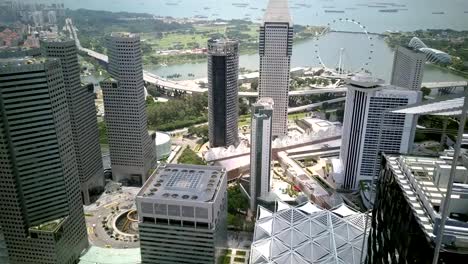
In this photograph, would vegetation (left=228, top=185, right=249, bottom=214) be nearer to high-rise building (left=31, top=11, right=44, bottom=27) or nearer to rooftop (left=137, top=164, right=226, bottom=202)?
rooftop (left=137, top=164, right=226, bottom=202)

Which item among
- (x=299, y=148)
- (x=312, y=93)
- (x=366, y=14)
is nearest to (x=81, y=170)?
(x=299, y=148)

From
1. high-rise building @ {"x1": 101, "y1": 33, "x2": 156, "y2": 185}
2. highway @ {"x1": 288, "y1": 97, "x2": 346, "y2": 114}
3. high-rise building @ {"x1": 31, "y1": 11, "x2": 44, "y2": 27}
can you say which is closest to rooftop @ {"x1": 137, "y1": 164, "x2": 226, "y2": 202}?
high-rise building @ {"x1": 101, "y1": 33, "x2": 156, "y2": 185}

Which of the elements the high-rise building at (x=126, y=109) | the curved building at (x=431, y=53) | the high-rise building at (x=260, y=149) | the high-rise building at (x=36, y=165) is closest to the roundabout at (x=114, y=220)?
the high-rise building at (x=126, y=109)

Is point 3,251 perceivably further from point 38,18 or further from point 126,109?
point 38,18

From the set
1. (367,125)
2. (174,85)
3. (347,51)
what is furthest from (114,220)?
(347,51)

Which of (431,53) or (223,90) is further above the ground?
(431,53)
